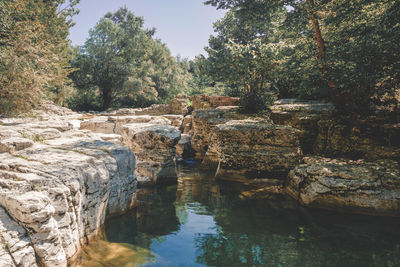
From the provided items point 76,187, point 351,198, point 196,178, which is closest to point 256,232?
point 351,198

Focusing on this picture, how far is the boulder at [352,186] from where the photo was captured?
530 cm

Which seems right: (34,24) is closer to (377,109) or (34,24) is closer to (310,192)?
(310,192)

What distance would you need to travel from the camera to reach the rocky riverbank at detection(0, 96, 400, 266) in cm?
271

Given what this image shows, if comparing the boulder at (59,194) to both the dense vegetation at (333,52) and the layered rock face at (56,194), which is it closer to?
the layered rock face at (56,194)

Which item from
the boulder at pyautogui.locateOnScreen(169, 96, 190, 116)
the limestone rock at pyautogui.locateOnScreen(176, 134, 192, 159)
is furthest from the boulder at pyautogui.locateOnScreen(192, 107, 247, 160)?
the boulder at pyautogui.locateOnScreen(169, 96, 190, 116)

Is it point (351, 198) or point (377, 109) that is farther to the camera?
point (377, 109)

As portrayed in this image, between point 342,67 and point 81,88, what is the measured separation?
96.8ft

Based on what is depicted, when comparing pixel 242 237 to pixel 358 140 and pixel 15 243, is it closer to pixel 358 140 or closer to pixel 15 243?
pixel 15 243

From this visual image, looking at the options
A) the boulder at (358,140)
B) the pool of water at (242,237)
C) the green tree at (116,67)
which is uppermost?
the green tree at (116,67)

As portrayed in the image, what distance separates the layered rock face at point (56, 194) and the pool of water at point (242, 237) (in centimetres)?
53

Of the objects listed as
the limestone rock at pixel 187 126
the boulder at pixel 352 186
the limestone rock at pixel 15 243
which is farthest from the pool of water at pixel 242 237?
the limestone rock at pixel 187 126

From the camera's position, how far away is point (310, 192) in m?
5.84

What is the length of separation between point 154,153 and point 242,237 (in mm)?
4516

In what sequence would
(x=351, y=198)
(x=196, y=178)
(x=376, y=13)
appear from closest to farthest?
(x=351, y=198), (x=376, y=13), (x=196, y=178)
